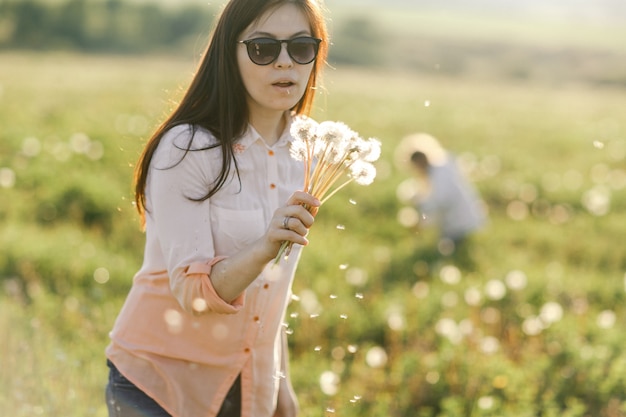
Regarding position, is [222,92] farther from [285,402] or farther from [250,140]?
[285,402]

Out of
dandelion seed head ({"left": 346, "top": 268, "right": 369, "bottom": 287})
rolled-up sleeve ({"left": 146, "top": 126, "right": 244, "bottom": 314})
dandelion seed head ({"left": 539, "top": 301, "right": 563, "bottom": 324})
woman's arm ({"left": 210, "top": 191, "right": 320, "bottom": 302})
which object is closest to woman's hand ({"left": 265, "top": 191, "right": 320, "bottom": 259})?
woman's arm ({"left": 210, "top": 191, "right": 320, "bottom": 302})

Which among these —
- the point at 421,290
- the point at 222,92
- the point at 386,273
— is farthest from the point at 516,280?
the point at 222,92

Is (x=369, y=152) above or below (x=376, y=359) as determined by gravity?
above

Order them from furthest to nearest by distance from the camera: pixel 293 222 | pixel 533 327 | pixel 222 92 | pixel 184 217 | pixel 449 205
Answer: pixel 449 205 → pixel 533 327 → pixel 222 92 → pixel 184 217 → pixel 293 222

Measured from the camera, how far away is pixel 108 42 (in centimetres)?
4312

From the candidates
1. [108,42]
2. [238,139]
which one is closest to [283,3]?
[238,139]

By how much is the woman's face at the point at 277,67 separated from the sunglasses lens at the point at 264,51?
0.01m

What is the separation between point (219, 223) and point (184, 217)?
0.38 feet

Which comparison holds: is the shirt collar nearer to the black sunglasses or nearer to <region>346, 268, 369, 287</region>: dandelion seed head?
the black sunglasses

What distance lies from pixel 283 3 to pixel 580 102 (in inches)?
930

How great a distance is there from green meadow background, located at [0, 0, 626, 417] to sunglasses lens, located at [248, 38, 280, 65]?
45cm

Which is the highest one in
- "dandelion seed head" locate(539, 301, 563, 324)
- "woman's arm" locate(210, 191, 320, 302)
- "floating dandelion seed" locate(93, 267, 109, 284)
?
"woman's arm" locate(210, 191, 320, 302)

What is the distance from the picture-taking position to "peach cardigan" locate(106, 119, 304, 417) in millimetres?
2436

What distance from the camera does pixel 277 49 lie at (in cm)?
250
